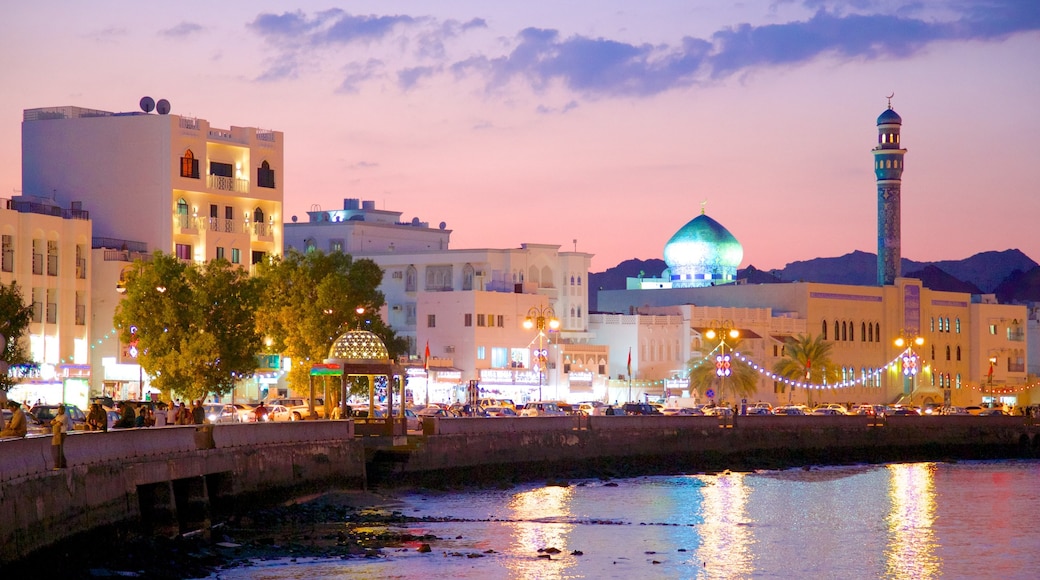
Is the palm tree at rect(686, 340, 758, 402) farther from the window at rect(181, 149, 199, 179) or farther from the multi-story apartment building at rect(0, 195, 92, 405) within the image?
the multi-story apartment building at rect(0, 195, 92, 405)

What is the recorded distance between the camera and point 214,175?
9281 cm

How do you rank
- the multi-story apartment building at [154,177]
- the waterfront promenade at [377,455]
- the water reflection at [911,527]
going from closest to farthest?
1. the waterfront promenade at [377,455]
2. the water reflection at [911,527]
3. the multi-story apartment building at [154,177]

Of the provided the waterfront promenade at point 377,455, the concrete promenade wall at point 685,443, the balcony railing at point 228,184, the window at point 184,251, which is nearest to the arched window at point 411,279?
the balcony railing at point 228,184

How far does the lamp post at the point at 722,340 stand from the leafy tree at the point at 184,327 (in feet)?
91.2

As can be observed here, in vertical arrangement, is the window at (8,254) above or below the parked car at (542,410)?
above

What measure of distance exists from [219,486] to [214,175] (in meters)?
51.2

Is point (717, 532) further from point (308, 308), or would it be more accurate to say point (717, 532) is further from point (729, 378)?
point (729, 378)

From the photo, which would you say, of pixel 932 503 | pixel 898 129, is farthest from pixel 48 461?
pixel 898 129

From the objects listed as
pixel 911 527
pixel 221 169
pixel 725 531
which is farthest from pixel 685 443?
pixel 221 169

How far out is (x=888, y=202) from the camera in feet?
479

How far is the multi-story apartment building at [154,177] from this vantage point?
9056cm

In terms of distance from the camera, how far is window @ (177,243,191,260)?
9088cm

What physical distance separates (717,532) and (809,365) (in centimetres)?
7536

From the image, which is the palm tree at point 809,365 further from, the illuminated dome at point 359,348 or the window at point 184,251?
the illuminated dome at point 359,348
